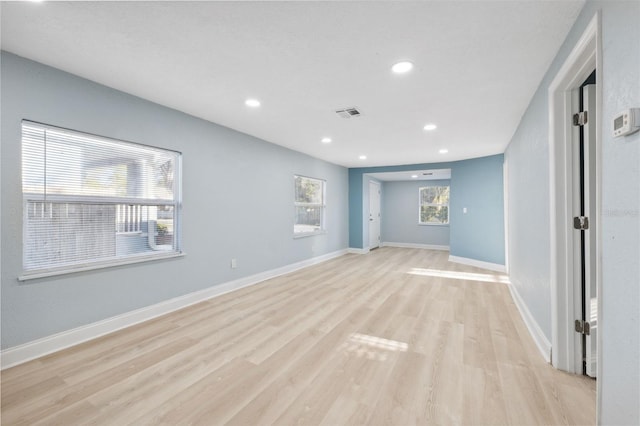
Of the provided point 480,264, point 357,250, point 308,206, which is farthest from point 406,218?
point 308,206

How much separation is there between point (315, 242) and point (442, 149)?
Answer: 3143 millimetres

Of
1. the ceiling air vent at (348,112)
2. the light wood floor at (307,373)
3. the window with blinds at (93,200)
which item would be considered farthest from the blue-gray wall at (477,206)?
the window with blinds at (93,200)

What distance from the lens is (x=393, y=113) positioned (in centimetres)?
322

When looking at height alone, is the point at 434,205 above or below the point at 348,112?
below

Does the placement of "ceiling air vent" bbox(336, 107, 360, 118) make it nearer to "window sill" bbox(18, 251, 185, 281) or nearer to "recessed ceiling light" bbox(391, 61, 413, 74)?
"recessed ceiling light" bbox(391, 61, 413, 74)

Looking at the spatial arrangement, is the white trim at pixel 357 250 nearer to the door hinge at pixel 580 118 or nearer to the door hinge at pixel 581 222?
the door hinge at pixel 581 222

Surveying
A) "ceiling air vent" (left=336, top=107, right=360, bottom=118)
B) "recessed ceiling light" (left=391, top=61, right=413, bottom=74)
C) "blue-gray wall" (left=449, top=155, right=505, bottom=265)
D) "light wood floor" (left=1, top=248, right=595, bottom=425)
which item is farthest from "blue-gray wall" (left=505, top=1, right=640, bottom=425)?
"blue-gray wall" (left=449, top=155, right=505, bottom=265)

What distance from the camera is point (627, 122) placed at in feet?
3.41

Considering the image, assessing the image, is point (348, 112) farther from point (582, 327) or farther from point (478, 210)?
point (478, 210)

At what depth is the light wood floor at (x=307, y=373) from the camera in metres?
1.60

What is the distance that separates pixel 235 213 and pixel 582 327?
3839 millimetres

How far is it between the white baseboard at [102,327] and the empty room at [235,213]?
0.06ft

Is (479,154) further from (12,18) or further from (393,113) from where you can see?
(12,18)

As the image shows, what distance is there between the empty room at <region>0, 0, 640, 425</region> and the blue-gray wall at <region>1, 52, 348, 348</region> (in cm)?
2
